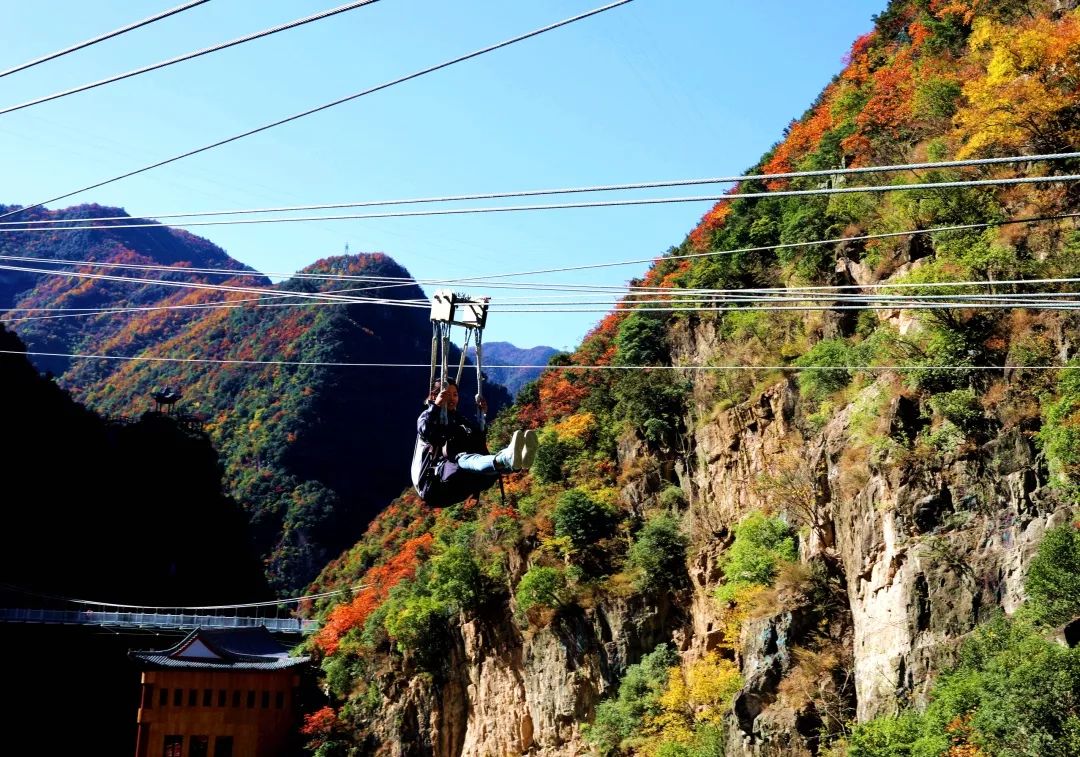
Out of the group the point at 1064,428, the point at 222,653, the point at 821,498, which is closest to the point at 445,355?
the point at 1064,428

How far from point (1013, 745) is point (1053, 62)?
12363 millimetres

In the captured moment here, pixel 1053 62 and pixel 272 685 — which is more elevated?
pixel 1053 62

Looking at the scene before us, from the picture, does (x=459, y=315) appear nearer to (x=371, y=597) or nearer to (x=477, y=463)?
(x=477, y=463)

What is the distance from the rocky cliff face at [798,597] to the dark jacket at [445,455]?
29.2 feet

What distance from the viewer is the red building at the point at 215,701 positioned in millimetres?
32812

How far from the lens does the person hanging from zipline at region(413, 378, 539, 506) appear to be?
30.3 ft

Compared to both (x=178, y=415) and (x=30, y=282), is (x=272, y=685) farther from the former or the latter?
(x=30, y=282)

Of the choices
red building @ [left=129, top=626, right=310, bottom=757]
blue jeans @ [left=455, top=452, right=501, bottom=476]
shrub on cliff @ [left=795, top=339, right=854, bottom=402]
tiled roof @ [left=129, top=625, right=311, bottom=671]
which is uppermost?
shrub on cliff @ [left=795, top=339, right=854, bottom=402]

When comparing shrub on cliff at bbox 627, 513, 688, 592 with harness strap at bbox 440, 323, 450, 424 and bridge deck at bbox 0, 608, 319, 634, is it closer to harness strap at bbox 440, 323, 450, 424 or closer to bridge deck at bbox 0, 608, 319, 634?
harness strap at bbox 440, 323, 450, 424

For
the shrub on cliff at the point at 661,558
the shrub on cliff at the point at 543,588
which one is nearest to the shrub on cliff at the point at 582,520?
the shrub on cliff at the point at 543,588

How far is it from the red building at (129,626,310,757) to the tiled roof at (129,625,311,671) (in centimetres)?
3

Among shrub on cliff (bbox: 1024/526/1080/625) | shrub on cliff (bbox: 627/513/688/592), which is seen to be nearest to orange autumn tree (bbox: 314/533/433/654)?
shrub on cliff (bbox: 627/513/688/592)

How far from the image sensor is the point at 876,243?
20.8 m

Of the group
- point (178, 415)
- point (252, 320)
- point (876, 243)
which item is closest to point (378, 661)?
point (876, 243)
